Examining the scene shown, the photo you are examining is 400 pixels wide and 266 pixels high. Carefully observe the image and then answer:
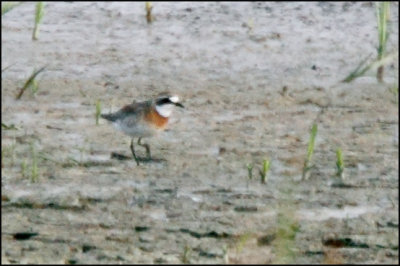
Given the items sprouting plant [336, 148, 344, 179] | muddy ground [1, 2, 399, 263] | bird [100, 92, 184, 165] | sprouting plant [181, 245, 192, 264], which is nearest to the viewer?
sprouting plant [181, 245, 192, 264]

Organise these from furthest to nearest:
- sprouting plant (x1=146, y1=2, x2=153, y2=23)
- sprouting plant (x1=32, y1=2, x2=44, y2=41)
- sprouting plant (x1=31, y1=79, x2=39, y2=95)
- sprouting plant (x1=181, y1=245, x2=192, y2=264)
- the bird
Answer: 1. sprouting plant (x1=146, y1=2, x2=153, y2=23)
2. sprouting plant (x1=32, y1=2, x2=44, y2=41)
3. sprouting plant (x1=31, y1=79, x2=39, y2=95)
4. the bird
5. sprouting plant (x1=181, y1=245, x2=192, y2=264)

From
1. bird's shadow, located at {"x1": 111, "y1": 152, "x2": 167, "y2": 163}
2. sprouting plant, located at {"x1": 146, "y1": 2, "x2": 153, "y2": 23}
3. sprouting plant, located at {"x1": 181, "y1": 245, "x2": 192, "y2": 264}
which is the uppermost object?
sprouting plant, located at {"x1": 181, "y1": 245, "x2": 192, "y2": 264}

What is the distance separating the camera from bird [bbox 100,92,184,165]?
6.32 meters

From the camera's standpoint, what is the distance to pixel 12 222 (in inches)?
204

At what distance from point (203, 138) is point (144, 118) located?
15.3 inches

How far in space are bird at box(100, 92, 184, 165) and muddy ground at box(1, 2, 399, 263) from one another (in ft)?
0.35

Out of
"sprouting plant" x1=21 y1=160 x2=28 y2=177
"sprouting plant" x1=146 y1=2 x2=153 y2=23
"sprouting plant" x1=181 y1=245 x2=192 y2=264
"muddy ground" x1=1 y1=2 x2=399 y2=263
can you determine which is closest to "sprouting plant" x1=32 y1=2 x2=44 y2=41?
"muddy ground" x1=1 y1=2 x2=399 y2=263

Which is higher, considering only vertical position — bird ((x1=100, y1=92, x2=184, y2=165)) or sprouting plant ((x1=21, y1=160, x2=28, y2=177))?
sprouting plant ((x1=21, y1=160, x2=28, y2=177))

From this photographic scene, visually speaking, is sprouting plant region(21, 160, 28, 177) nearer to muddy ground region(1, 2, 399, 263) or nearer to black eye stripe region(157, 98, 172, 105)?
muddy ground region(1, 2, 399, 263)

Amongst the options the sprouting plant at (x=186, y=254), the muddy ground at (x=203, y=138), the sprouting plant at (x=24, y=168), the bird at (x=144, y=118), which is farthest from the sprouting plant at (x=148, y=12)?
the sprouting plant at (x=186, y=254)

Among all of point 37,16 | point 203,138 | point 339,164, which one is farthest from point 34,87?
point 339,164

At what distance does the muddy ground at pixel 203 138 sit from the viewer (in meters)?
5.02

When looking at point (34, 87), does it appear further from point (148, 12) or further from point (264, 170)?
point (264, 170)

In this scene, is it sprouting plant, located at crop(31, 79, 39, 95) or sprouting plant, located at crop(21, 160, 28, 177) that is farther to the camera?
sprouting plant, located at crop(31, 79, 39, 95)
